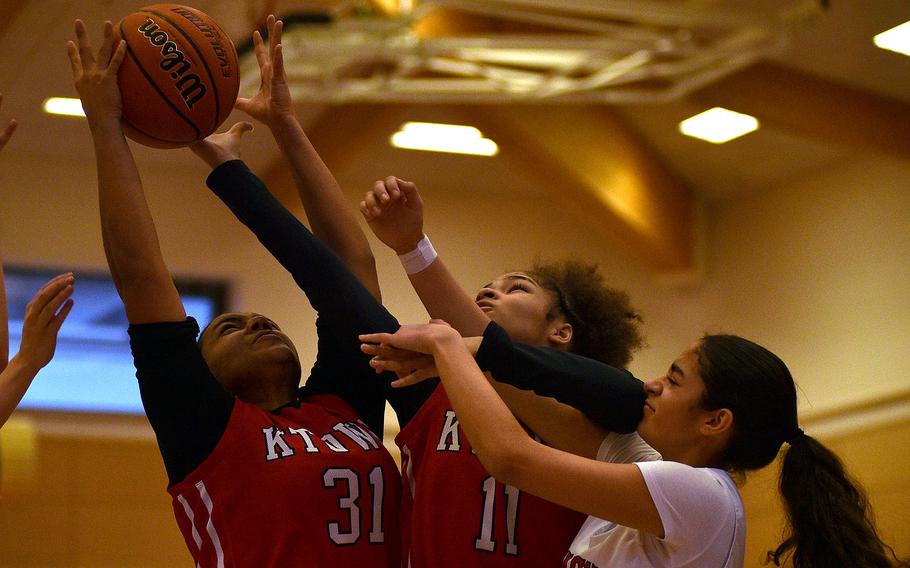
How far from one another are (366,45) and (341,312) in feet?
10.8

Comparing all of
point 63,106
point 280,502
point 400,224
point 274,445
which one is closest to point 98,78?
point 400,224

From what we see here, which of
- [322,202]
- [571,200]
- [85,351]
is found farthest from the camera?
[571,200]

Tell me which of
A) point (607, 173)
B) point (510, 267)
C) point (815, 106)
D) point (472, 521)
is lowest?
point (472, 521)

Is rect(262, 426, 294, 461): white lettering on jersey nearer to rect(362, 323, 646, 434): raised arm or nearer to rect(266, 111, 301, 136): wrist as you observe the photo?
rect(362, 323, 646, 434): raised arm

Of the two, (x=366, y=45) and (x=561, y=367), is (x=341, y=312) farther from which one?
(x=366, y=45)

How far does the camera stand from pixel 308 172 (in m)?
2.67

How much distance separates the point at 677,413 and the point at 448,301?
0.56 m

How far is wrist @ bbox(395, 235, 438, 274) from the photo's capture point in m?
2.55

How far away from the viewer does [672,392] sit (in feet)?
7.25

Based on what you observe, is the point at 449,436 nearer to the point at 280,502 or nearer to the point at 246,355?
the point at 280,502

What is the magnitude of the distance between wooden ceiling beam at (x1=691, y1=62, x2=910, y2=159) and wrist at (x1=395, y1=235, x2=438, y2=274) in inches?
204

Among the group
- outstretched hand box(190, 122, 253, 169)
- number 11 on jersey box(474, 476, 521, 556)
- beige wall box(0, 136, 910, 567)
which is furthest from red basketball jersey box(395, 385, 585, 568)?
beige wall box(0, 136, 910, 567)

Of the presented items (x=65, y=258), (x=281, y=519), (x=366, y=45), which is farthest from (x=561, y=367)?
(x=65, y=258)

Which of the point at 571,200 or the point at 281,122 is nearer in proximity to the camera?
the point at 281,122
